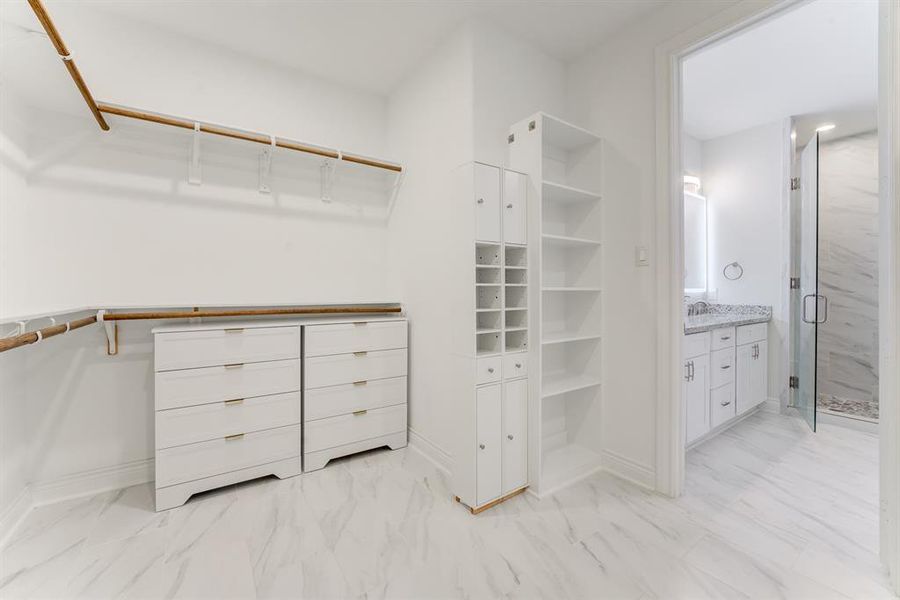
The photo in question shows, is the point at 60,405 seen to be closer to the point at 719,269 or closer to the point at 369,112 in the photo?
the point at 369,112

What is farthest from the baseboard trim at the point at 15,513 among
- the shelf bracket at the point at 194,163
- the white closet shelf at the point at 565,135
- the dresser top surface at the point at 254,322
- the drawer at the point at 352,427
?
the white closet shelf at the point at 565,135

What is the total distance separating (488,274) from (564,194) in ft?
2.35

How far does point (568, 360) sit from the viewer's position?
2.48 meters

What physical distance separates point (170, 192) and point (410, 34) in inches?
68.0

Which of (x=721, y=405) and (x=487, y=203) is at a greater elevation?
(x=487, y=203)

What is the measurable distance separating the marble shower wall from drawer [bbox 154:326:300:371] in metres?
4.51

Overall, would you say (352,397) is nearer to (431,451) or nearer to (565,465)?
(431,451)

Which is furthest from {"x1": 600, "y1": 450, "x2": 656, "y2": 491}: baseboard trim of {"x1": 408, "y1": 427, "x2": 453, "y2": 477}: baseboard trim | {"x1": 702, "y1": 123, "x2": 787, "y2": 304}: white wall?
{"x1": 702, "y1": 123, "x2": 787, "y2": 304}: white wall

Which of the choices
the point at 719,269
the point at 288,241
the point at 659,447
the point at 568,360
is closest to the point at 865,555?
the point at 659,447

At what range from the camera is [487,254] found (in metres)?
2.00

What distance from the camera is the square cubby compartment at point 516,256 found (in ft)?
6.55

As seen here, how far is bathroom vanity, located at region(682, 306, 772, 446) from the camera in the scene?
246 cm

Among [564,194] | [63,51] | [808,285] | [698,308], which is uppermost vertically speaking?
[63,51]

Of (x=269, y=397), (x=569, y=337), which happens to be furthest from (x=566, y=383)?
(x=269, y=397)
